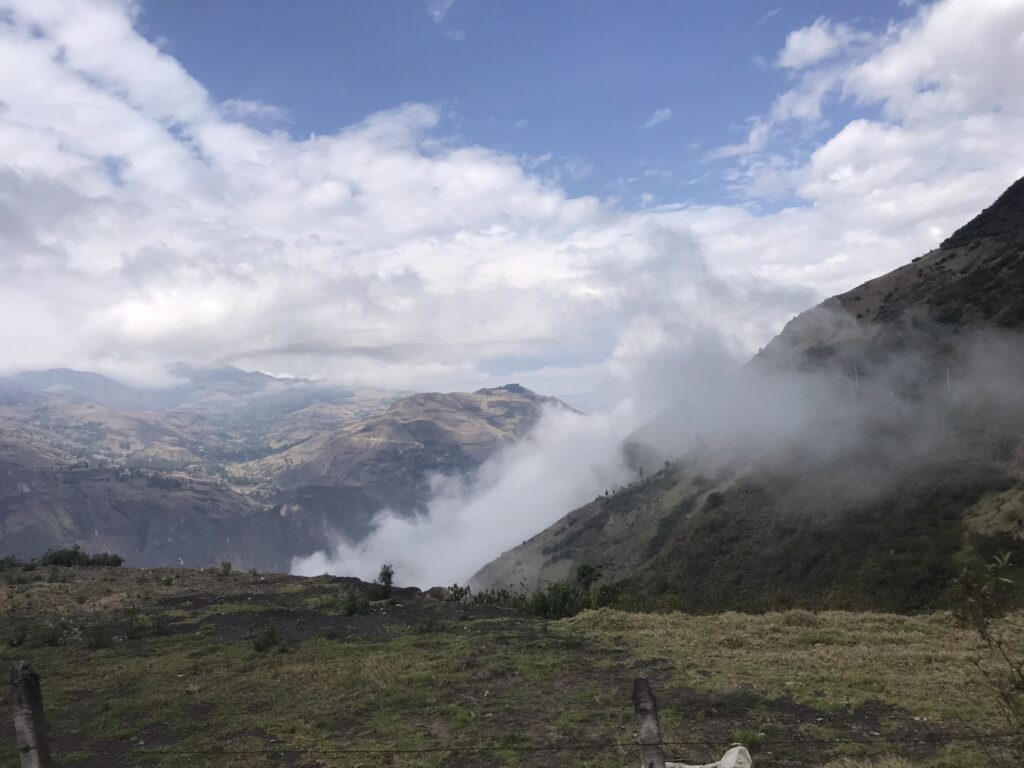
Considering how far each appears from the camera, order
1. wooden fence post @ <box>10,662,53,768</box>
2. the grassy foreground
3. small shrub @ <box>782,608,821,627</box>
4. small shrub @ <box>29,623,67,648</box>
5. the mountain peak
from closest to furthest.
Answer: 1. wooden fence post @ <box>10,662,53,768</box>
2. the grassy foreground
3. small shrub @ <box>782,608,821,627</box>
4. small shrub @ <box>29,623,67,648</box>
5. the mountain peak

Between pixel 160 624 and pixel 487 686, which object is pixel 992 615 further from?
pixel 160 624

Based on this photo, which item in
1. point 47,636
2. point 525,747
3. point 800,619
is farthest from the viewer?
point 47,636

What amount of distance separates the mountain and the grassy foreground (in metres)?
7.08

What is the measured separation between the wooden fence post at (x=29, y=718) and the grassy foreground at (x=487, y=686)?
4.66 m

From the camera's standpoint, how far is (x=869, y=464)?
7619 centimetres

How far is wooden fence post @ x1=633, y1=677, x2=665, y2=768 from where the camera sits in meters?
7.48

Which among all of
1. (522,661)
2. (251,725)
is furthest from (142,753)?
(522,661)

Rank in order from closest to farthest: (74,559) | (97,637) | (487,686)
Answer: (487,686)
(97,637)
(74,559)

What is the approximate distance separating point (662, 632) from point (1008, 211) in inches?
4889

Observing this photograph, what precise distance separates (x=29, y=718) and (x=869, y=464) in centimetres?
8460

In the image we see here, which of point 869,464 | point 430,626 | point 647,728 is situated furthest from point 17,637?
point 869,464

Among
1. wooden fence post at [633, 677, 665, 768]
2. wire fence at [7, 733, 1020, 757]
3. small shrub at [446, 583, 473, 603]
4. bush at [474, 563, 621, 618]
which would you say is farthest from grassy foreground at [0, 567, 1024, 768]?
wooden fence post at [633, 677, 665, 768]

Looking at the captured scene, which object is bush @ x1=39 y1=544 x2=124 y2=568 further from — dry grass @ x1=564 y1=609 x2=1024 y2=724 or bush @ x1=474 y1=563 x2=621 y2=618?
dry grass @ x1=564 y1=609 x2=1024 y2=724

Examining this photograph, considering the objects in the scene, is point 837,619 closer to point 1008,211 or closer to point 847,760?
point 847,760
